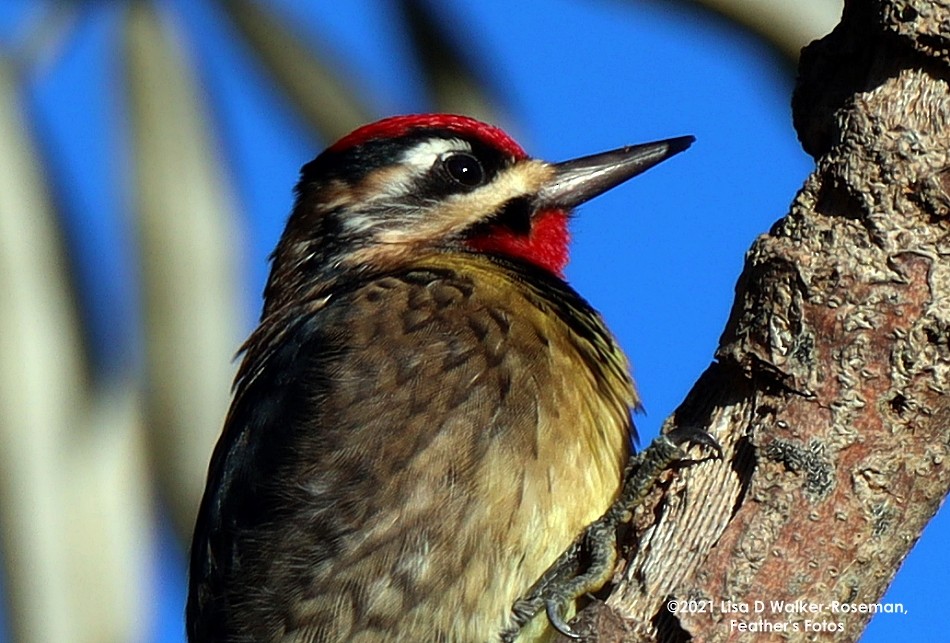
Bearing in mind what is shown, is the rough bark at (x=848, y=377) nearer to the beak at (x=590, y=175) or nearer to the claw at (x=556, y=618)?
the claw at (x=556, y=618)

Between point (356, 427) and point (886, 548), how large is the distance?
1.28 meters

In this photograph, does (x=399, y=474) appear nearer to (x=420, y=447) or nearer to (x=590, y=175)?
(x=420, y=447)

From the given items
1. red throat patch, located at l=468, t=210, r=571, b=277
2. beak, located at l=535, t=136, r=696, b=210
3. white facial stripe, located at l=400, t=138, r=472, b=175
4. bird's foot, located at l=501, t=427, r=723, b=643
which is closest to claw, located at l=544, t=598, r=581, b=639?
bird's foot, located at l=501, t=427, r=723, b=643

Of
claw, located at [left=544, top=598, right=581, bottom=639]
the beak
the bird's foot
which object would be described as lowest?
claw, located at [left=544, top=598, right=581, bottom=639]

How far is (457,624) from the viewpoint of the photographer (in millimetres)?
3133

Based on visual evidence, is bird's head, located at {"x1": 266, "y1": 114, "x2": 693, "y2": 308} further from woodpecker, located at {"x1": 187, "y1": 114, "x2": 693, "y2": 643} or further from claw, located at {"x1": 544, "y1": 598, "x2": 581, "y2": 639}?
claw, located at {"x1": 544, "y1": 598, "x2": 581, "y2": 639}

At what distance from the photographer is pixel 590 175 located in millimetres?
4156

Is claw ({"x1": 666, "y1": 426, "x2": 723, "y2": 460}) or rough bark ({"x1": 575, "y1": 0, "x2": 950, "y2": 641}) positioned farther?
claw ({"x1": 666, "y1": 426, "x2": 723, "y2": 460})

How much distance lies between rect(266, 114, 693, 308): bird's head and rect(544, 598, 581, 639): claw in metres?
1.21

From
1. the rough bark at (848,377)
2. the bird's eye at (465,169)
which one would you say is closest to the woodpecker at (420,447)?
the bird's eye at (465,169)

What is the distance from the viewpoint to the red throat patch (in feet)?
13.1

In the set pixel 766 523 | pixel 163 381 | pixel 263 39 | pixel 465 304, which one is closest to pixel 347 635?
pixel 465 304

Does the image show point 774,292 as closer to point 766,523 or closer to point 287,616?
point 766,523

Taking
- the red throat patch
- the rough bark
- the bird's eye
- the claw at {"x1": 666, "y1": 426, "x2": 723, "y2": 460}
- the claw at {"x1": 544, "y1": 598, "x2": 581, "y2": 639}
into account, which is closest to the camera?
the rough bark
